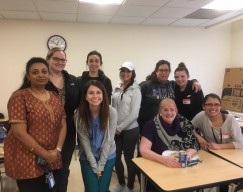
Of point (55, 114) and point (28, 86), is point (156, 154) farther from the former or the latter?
point (28, 86)

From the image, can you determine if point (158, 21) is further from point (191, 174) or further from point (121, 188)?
point (191, 174)

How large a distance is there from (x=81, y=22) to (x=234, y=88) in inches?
151

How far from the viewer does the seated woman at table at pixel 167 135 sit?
220cm

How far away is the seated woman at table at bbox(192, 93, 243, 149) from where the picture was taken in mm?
2389

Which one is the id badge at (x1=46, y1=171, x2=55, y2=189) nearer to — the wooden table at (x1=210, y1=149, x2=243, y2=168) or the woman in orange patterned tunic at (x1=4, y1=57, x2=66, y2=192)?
the woman in orange patterned tunic at (x1=4, y1=57, x2=66, y2=192)

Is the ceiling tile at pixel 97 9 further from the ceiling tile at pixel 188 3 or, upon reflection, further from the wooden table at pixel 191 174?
the wooden table at pixel 191 174

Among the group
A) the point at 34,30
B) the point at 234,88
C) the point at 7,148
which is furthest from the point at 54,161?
the point at 234,88

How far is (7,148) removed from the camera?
65.0 inches

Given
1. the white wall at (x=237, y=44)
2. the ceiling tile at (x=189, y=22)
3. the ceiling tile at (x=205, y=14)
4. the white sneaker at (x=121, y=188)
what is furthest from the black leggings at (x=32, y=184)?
the white wall at (x=237, y=44)

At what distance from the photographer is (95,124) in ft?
7.15

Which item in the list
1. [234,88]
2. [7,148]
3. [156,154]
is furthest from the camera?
[234,88]

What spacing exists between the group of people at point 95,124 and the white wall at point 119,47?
2422 mm

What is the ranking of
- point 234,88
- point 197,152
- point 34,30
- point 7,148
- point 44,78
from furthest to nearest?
point 234,88 → point 34,30 → point 197,152 → point 44,78 → point 7,148

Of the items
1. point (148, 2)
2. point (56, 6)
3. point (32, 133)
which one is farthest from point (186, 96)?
point (56, 6)
